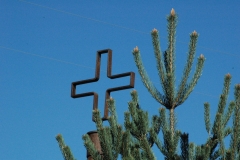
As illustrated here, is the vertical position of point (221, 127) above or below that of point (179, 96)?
below

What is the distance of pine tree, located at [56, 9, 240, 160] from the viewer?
498cm

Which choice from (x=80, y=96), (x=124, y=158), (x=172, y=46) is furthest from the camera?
(x=80, y=96)

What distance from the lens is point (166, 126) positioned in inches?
205

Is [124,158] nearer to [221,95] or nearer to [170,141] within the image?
[170,141]

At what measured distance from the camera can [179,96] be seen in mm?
5223

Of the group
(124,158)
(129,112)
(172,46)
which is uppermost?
(172,46)

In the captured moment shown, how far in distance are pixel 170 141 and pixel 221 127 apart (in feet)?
1.47

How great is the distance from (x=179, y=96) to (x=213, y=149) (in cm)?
55

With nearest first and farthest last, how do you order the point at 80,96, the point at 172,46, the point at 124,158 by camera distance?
1. the point at 124,158
2. the point at 172,46
3. the point at 80,96

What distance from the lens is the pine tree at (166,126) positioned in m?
4.98

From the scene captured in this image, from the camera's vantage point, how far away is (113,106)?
5.39 meters

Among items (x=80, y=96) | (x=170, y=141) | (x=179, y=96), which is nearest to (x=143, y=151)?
(x=170, y=141)

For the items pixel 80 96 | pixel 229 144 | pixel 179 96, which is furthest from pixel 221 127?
pixel 80 96

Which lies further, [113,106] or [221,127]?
[113,106]
